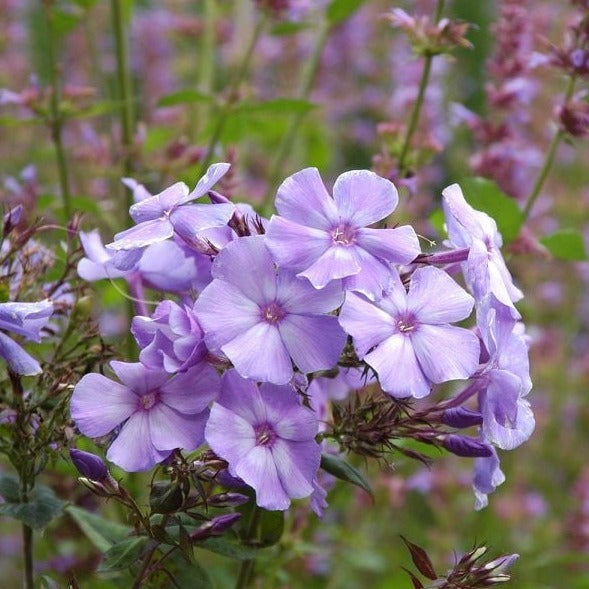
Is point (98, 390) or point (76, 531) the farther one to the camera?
point (76, 531)

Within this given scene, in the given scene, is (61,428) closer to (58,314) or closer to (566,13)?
(58,314)

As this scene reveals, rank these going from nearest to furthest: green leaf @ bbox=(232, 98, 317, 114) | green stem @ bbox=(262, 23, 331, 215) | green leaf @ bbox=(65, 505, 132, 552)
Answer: green leaf @ bbox=(65, 505, 132, 552)
green leaf @ bbox=(232, 98, 317, 114)
green stem @ bbox=(262, 23, 331, 215)

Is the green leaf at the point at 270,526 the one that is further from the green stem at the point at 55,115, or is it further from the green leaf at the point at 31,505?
the green stem at the point at 55,115

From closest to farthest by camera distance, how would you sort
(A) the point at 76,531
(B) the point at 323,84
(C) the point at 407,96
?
(A) the point at 76,531, (C) the point at 407,96, (B) the point at 323,84

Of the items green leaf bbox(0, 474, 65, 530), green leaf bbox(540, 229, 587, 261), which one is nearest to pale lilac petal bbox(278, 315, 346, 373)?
green leaf bbox(0, 474, 65, 530)

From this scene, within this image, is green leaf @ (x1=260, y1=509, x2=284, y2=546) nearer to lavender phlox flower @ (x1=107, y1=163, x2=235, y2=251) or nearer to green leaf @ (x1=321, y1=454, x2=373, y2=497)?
green leaf @ (x1=321, y1=454, x2=373, y2=497)

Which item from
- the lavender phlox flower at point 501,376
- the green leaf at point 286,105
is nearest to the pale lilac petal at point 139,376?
the lavender phlox flower at point 501,376

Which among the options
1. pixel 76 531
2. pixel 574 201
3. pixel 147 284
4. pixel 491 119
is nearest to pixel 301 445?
pixel 147 284

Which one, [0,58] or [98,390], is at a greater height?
[98,390]
